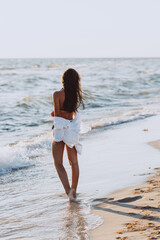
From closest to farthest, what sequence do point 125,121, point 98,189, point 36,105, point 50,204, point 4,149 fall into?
point 50,204 → point 98,189 → point 4,149 → point 125,121 → point 36,105

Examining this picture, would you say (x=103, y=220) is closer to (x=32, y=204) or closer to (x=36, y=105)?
(x=32, y=204)

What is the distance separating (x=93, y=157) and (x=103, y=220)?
342cm

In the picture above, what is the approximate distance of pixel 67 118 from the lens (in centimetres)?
537

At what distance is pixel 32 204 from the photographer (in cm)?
530

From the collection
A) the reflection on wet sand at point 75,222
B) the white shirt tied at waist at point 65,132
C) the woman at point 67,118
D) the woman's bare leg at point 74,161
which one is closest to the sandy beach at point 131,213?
the reflection on wet sand at point 75,222

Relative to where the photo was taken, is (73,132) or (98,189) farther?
(98,189)

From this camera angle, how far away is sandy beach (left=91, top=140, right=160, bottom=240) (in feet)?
12.6

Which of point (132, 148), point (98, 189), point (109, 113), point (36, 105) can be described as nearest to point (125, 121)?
point (109, 113)

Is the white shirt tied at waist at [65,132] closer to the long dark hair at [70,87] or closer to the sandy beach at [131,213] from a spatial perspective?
the long dark hair at [70,87]

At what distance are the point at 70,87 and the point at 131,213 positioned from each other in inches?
70.8

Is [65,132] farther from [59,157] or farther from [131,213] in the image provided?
[131,213]

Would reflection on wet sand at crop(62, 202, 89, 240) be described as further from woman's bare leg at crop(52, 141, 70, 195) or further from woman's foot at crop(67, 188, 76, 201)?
woman's bare leg at crop(52, 141, 70, 195)

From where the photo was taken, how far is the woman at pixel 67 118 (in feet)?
17.0

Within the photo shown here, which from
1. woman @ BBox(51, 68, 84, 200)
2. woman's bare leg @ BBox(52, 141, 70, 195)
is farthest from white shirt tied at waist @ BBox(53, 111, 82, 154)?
woman's bare leg @ BBox(52, 141, 70, 195)
